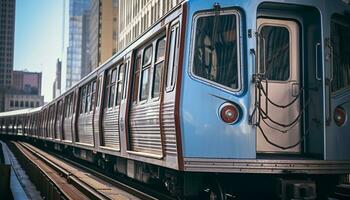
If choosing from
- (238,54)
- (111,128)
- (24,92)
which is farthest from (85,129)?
(24,92)

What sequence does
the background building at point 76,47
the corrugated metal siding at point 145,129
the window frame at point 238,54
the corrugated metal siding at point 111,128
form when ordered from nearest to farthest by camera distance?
the window frame at point 238,54 → the corrugated metal siding at point 145,129 → the corrugated metal siding at point 111,128 → the background building at point 76,47

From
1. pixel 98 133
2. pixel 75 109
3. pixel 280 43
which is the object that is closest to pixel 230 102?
pixel 280 43

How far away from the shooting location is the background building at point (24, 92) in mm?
123750

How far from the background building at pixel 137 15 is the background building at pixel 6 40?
5232cm

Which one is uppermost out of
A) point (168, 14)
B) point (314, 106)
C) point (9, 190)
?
point (168, 14)

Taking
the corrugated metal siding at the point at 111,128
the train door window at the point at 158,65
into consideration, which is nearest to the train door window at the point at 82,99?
the corrugated metal siding at the point at 111,128

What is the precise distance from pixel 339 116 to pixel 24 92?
139m

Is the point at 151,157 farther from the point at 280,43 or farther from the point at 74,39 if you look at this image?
the point at 74,39

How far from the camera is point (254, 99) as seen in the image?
740cm

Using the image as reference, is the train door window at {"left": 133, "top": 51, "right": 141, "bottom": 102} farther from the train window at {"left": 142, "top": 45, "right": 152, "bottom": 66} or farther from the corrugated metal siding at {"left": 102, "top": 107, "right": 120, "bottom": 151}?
the corrugated metal siding at {"left": 102, "top": 107, "right": 120, "bottom": 151}

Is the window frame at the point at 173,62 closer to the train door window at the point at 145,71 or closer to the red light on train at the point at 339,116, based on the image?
the train door window at the point at 145,71

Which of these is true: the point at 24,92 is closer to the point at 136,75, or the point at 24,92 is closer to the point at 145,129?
the point at 136,75

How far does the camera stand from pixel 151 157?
8.85 metres

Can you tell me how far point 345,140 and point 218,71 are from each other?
2.08 m
